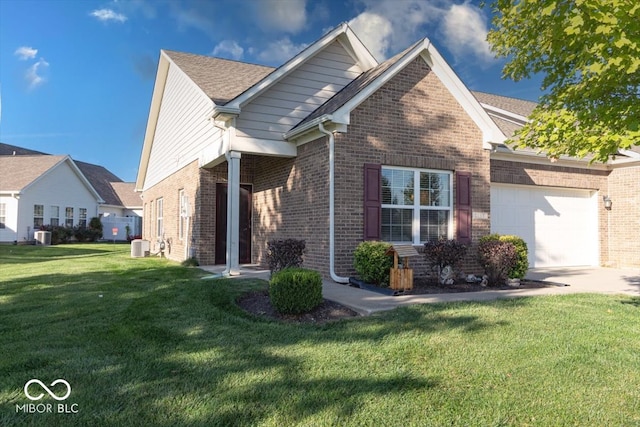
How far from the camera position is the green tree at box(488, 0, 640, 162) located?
181 inches

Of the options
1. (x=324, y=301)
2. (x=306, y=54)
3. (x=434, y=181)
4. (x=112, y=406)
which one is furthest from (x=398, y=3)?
(x=112, y=406)

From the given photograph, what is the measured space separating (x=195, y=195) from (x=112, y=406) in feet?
33.6

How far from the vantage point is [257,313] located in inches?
237

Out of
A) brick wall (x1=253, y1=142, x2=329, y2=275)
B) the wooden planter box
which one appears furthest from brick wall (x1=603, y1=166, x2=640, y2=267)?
brick wall (x1=253, y1=142, x2=329, y2=275)

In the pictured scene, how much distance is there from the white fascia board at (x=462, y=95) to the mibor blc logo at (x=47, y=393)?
30.3 feet

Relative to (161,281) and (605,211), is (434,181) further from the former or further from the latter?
(605,211)

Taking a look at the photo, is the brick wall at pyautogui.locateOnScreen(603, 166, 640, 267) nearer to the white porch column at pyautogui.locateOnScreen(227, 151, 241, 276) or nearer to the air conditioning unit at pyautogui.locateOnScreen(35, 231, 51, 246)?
the white porch column at pyautogui.locateOnScreen(227, 151, 241, 276)

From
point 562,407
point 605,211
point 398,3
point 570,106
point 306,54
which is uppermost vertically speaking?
point 398,3

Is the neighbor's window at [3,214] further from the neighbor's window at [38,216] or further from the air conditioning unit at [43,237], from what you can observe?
the air conditioning unit at [43,237]

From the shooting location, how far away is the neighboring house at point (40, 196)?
27062 millimetres

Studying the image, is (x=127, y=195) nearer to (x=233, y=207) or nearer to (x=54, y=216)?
(x=54, y=216)

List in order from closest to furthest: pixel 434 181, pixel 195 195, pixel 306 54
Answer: pixel 434 181 → pixel 306 54 → pixel 195 195

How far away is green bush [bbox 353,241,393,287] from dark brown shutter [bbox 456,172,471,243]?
2.50m

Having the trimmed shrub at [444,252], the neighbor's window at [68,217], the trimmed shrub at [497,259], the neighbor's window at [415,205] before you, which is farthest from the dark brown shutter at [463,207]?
the neighbor's window at [68,217]
